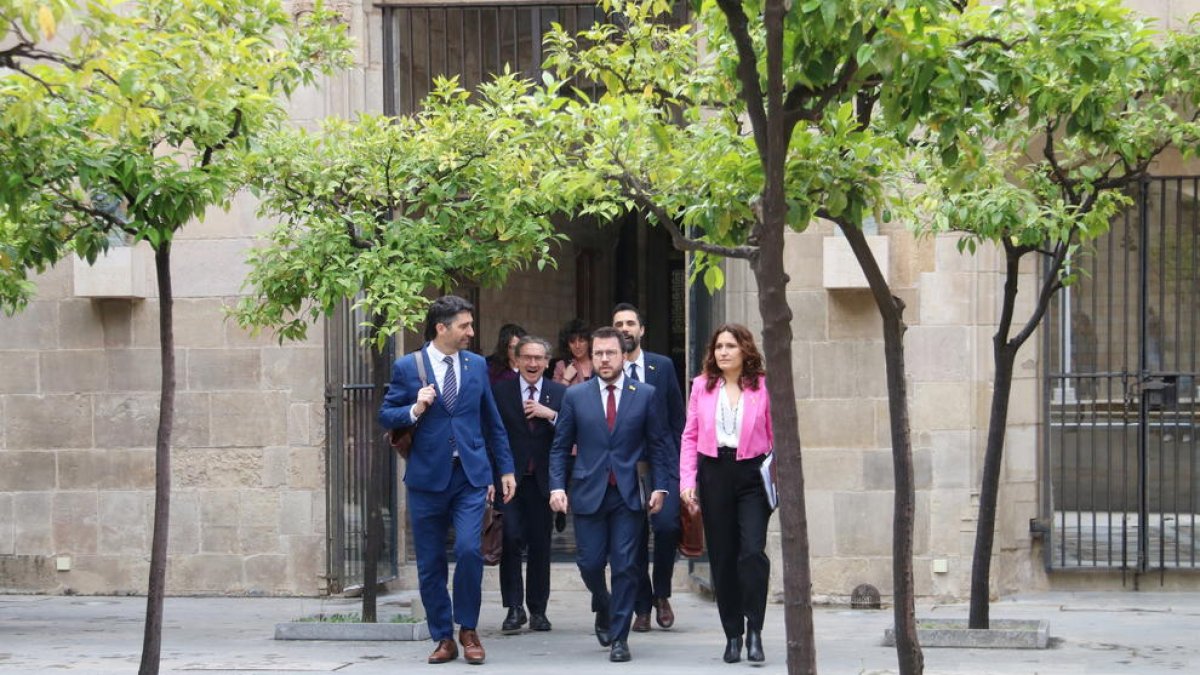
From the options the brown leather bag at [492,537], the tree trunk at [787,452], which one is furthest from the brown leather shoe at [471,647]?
the tree trunk at [787,452]

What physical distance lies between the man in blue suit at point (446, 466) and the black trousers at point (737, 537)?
1225mm

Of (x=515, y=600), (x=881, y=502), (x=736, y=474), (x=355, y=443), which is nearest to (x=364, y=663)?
(x=515, y=600)

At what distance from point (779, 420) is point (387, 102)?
825cm

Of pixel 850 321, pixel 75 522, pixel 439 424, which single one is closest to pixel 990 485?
pixel 850 321

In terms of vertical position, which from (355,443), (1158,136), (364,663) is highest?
A: (1158,136)

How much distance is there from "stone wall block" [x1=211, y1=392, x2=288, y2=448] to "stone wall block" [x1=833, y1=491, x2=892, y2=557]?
4.01 meters

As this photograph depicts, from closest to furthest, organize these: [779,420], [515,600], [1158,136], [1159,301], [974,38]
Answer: [779,420]
[974,38]
[1158,136]
[515,600]
[1159,301]

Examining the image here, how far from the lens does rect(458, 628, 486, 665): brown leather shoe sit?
394 inches

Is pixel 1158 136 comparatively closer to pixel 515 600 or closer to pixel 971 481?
pixel 971 481

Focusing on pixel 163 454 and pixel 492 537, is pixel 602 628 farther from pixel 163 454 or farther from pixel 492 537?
pixel 163 454

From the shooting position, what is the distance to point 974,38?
671 centimetres

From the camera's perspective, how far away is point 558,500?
1039cm

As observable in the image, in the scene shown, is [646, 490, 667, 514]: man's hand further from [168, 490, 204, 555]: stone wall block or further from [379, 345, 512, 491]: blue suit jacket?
[168, 490, 204, 555]: stone wall block

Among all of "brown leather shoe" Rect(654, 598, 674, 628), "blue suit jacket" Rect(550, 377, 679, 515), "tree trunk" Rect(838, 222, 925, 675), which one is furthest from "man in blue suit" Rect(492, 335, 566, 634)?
"tree trunk" Rect(838, 222, 925, 675)
